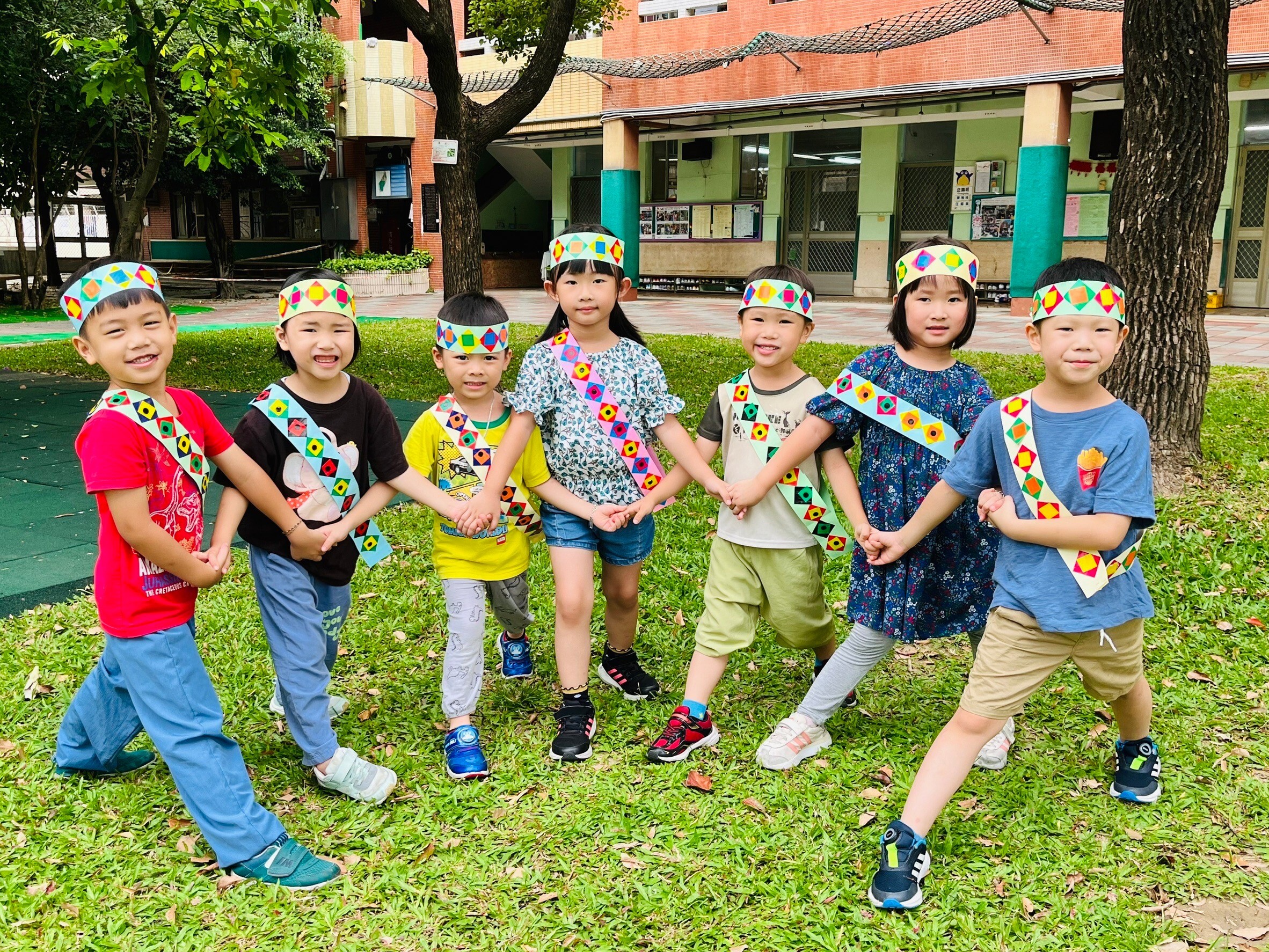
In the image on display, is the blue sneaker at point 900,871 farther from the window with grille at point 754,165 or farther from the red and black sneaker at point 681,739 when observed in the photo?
the window with grille at point 754,165

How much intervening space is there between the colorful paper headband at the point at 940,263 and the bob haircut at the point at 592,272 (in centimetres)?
84

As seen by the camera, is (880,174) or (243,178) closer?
(880,174)

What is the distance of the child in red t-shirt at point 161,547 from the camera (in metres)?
2.48

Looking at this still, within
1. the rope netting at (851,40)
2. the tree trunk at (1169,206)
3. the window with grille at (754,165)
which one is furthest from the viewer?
the window with grille at (754,165)

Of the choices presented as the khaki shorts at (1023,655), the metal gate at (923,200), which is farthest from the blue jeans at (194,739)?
the metal gate at (923,200)

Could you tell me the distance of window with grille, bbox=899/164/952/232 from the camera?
19.1 meters

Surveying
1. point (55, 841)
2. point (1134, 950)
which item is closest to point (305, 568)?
point (55, 841)

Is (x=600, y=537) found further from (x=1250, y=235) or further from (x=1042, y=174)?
(x=1250, y=235)

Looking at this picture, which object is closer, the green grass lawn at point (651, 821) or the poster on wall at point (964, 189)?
the green grass lawn at point (651, 821)

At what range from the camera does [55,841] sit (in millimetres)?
2822

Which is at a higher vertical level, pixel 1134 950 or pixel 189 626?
pixel 189 626

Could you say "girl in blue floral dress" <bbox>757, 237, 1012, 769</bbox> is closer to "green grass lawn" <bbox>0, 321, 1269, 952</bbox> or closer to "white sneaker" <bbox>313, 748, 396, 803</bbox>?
"green grass lawn" <bbox>0, 321, 1269, 952</bbox>

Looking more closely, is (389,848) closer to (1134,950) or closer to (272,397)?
(272,397)

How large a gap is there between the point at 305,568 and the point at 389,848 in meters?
0.81
